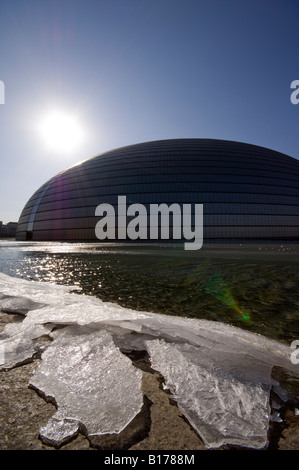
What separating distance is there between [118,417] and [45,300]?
2.15m

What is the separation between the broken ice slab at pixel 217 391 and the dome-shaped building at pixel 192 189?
25.7 metres

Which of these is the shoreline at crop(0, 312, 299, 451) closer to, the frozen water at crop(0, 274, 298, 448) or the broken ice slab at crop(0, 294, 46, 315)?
the frozen water at crop(0, 274, 298, 448)

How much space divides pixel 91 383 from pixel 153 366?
392 mm

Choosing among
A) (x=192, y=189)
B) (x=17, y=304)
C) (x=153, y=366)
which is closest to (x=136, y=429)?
(x=153, y=366)

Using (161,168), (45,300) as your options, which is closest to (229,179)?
(161,168)

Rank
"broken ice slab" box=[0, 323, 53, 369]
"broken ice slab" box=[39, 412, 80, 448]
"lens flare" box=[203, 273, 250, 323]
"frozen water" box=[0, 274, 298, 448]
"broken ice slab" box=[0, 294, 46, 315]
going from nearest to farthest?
"broken ice slab" box=[39, 412, 80, 448], "frozen water" box=[0, 274, 298, 448], "broken ice slab" box=[0, 323, 53, 369], "broken ice slab" box=[0, 294, 46, 315], "lens flare" box=[203, 273, 250, 323]

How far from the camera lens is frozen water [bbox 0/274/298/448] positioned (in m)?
1.01

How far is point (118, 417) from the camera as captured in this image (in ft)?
3.37

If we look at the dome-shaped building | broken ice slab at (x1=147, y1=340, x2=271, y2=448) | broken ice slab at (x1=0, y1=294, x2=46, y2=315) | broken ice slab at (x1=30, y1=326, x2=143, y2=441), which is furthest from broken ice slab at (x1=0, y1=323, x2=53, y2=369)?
the dome-shaped building

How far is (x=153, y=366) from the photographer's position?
1.47 metres

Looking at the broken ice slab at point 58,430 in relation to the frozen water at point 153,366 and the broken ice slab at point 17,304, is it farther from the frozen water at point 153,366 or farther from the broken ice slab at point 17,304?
the broken ice slab at point 17,304

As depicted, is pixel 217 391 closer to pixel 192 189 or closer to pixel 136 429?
pixel 136 429

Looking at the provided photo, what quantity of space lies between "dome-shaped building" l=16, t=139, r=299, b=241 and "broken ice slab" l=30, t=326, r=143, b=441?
25.7 m
